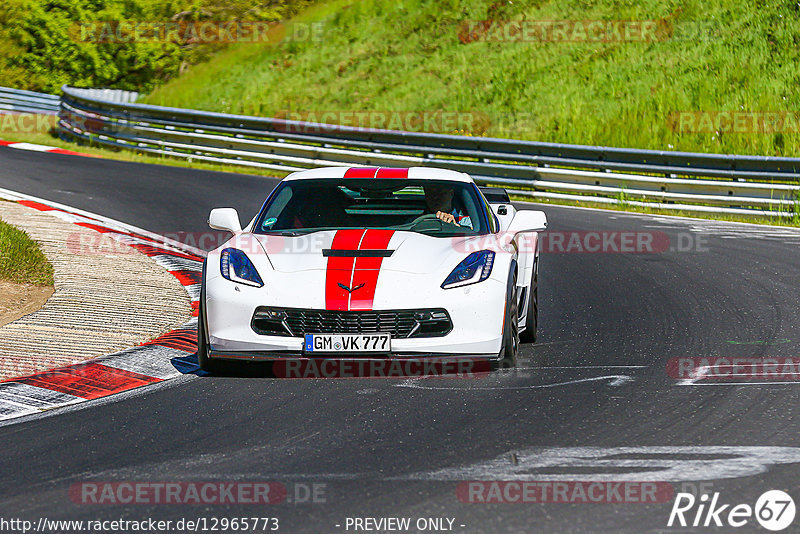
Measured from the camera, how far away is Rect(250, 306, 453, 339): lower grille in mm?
6949

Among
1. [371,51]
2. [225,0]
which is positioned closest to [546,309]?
[371,51]

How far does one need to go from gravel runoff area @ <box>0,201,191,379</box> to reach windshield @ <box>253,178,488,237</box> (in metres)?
1.36

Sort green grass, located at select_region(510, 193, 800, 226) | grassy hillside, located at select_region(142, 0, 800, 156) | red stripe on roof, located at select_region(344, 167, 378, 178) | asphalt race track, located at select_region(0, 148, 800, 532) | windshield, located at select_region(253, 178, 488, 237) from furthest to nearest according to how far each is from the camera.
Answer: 1. grassy hillside, located at select_region(142, 0, 800, 156)
2. green grass, located at select_region(510, 193, 800, 226)
3. red stripe on roof, located at select_region(344, 167, 378, 178)
4. windshield, located at select_region(253, 178, 488, 237)
5. asphalt race track, located at select_region(0, 148, 800, 532)

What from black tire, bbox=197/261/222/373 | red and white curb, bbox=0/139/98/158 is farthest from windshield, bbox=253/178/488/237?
red and white curb, bbox=0/139/98/158

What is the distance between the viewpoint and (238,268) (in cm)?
739

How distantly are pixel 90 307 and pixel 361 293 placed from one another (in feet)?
11.1

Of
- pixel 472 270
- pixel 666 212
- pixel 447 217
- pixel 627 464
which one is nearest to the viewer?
pixel 627 464

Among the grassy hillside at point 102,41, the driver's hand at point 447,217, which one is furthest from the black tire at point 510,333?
the grassy hillside at point 102,41

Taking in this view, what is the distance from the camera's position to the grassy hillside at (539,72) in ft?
81.0

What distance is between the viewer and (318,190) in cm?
851

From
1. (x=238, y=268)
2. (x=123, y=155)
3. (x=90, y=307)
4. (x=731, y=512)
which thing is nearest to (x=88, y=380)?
(x=238, y=268)
